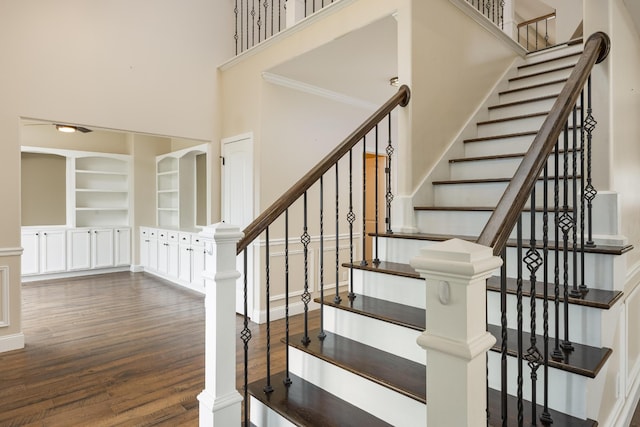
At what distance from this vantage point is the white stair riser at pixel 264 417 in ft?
5.52

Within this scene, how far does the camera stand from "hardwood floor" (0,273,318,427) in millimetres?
2314

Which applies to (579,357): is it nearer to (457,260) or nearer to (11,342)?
(457,260)

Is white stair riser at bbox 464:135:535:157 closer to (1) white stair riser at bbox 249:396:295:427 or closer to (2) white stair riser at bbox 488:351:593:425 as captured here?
(2) white stair riser at bbox 488:351:593:425

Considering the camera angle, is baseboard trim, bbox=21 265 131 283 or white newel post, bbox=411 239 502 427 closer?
white newel post, bbox=411 239 502 427

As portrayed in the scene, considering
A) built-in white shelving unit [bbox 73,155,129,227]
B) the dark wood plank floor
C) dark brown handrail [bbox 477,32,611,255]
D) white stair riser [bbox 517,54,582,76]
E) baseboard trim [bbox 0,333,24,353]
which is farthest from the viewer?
built-in white shelving unit [bbox 73,155,129,227]

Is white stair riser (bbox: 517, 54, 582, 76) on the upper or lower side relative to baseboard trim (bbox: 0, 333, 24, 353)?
upper

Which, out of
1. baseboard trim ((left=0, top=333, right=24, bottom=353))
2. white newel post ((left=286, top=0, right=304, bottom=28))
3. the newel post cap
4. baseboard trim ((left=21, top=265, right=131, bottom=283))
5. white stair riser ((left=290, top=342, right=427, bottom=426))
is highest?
white newel post ((left=286, top=0, right=304, bottom=28))

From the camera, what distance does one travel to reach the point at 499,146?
9.36 ft

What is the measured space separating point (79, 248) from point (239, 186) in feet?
13.3

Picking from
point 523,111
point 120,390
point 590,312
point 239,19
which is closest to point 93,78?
point 239,19

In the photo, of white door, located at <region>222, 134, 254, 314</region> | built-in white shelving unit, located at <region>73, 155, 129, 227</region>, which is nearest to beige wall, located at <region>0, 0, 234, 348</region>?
white door, located at <region>222, 134, 254, 314</region>

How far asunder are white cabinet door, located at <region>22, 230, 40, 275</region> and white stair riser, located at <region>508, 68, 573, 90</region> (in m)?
7.19

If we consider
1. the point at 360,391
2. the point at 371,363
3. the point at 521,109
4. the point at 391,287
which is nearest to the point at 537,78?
the point at 521,109

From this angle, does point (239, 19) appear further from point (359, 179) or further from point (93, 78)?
point (359, 179)
